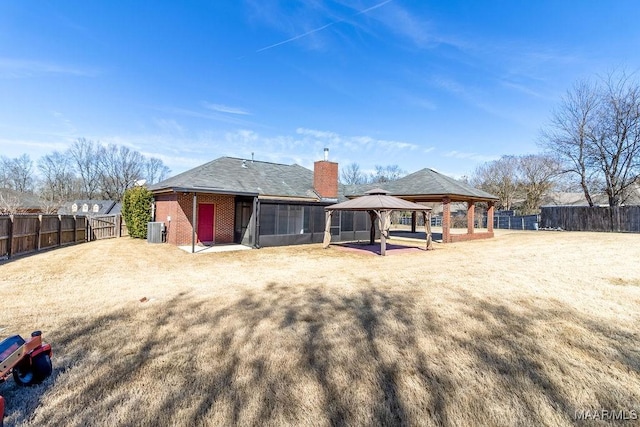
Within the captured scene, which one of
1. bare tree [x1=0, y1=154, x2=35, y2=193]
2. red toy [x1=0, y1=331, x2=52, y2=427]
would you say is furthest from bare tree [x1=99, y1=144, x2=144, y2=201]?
red toy [x1=0, y1=331, x2=52, y2=427]

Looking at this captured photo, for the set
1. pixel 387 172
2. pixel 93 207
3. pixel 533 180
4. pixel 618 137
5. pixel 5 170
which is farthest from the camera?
pixel 387 172

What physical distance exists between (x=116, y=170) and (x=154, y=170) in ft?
29.1

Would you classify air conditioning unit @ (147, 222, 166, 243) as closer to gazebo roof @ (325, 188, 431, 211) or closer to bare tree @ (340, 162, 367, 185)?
gazebo roof @ (325, 188, 431, 211)

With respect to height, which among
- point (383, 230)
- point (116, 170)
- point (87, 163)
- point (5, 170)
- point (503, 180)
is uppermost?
point (87, 163)

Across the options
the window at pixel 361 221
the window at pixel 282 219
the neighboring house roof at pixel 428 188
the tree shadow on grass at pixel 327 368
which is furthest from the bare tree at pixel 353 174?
the tree shadow on grass at pixel 327 368

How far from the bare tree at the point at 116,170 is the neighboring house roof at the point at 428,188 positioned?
41.9m

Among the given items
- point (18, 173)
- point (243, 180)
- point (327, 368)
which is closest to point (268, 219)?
point (243, 180)

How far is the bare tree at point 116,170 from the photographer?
45.8 meters

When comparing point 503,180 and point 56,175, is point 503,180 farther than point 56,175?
No

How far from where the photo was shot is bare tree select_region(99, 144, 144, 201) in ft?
150

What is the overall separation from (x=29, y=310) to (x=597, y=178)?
113 feet

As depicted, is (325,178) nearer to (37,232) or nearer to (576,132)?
(37,232)

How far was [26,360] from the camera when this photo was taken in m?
2.65

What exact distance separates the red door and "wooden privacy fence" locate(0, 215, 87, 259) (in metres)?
5.63
